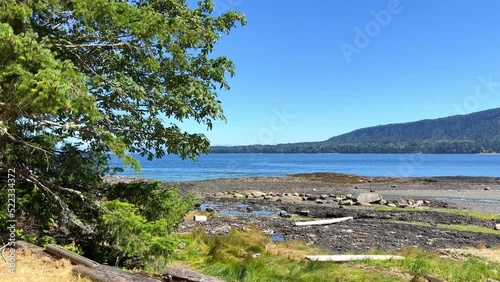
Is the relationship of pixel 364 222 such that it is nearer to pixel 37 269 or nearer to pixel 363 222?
pixel 363 222

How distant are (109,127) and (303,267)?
242 inches

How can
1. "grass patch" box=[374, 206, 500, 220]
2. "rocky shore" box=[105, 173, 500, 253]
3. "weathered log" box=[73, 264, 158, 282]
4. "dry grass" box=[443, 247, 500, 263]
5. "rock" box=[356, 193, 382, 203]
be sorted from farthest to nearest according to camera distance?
1. "rock" box=[356, 193, 382, 203]
2. "grass patch" box=[374, 206, 500, 220]
3. "rocky shore" box=[105, 173, 500, 253]
4. "dry grass" box=[443, 247, 500, 263]
5. "weathered log" box=[73, 264, 158, 282]

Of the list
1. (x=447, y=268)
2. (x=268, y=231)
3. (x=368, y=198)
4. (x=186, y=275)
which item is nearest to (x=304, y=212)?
(x=268, y=231)

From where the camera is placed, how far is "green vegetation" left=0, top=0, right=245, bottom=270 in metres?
7.69

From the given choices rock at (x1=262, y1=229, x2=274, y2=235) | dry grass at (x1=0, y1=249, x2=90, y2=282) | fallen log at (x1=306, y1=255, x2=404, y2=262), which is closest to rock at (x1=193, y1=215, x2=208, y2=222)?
rock at (x1=262, y1=229, x2=274, y2=235)

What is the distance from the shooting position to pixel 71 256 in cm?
770

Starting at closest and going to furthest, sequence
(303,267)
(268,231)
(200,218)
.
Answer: (303,267)
(268,231)
(200,218)

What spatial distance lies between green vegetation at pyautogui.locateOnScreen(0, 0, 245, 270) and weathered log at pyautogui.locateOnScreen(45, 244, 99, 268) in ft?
1.88

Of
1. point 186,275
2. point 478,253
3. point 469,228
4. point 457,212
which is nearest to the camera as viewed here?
point 186,275

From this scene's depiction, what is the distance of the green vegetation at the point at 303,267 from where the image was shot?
32.8 feet

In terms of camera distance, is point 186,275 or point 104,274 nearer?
point 104,274

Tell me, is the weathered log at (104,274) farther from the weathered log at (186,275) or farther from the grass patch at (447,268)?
the grass patch at (447,268)

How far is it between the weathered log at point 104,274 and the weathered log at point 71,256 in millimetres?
125

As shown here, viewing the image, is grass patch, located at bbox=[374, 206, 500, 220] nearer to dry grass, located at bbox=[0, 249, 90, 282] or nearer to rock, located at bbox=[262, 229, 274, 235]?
rock, located at bbox=[262, 229, 274, 235]
